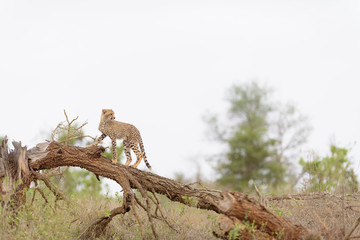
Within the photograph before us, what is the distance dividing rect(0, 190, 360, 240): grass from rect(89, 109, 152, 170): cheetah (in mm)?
975

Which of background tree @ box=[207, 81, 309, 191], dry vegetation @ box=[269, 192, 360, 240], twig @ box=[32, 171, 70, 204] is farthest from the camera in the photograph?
background tree @ box=[207, 81, 309, 191]

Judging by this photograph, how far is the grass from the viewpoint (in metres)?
6.71

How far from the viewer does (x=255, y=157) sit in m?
26.8

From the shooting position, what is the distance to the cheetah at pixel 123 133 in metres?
8.62

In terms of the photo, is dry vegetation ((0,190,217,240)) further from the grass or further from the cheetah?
the cheetah

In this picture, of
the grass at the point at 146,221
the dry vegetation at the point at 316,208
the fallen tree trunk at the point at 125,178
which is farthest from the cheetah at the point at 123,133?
the dry vegetation at the point at 316,208

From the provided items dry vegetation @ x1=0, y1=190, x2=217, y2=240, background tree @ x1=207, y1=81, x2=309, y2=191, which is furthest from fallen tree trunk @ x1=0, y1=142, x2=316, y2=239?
background tree @ x1=207, y1=81, x2=309, y2=191

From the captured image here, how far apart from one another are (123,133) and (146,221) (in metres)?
2.01

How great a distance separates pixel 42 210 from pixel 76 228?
1.21 meters

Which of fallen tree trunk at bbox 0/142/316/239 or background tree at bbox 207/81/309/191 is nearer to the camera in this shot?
fallen tree trunk at bbox 0/142/316/239

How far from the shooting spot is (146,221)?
9195 millimetres

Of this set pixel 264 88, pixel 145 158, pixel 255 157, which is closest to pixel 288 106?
pixel 264 88

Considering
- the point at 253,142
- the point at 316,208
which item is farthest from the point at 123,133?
the point at 253,142

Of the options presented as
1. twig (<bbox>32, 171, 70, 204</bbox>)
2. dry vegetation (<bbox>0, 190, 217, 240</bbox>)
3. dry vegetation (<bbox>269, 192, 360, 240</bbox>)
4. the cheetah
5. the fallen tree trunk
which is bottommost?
dry vegetation (<bbox>0, 190, 217, 240</bbox>)
